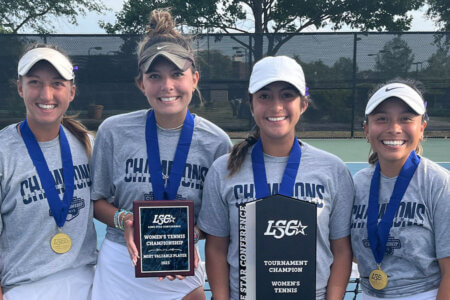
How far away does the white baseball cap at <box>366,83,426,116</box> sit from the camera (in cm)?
206

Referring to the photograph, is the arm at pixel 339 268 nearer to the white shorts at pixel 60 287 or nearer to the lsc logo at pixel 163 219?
the lsc logo at pixel 163 219

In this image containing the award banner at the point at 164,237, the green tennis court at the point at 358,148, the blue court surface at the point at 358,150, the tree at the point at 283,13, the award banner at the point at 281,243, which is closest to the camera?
the award banner at the point at 281,243

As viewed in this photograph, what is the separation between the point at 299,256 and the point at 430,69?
10.5 meters

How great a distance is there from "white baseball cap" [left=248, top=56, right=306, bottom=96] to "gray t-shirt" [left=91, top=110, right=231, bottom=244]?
0.44 m

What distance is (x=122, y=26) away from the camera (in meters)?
18.8

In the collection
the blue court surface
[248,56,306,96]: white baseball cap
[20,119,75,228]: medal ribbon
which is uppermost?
[248,56,306,96]: white baseball cap

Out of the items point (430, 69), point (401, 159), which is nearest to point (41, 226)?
point (401, 159)

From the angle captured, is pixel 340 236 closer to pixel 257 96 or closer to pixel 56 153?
pixel 257 96

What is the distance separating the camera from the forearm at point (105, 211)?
2242mm

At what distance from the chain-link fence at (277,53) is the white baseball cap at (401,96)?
27.9 ft

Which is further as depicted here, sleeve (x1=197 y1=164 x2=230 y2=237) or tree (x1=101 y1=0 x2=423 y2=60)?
tree (x1=101 y1=0 x2=423 y2=60)

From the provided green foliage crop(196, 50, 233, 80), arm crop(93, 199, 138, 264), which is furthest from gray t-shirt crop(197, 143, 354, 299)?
green foliage crop(196, 50, 233, 80)

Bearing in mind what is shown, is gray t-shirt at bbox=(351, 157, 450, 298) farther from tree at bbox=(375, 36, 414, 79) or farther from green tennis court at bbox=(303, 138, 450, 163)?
tree at bbox=(375, 36, 414, 79)

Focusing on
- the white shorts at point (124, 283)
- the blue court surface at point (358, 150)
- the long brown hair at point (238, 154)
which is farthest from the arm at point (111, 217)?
the blue court surface at point (358, 150)
